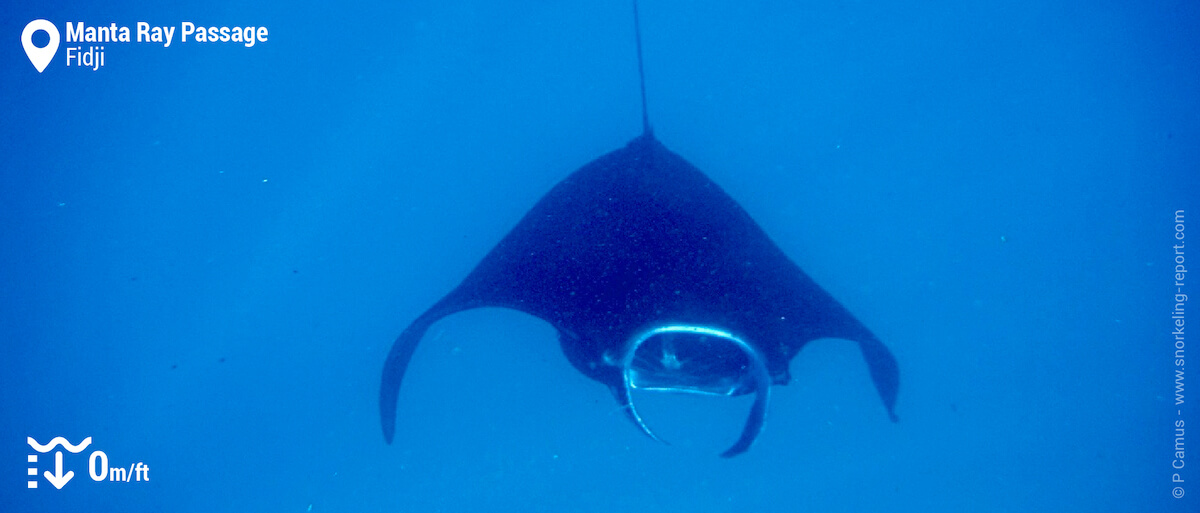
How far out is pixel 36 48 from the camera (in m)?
4.99

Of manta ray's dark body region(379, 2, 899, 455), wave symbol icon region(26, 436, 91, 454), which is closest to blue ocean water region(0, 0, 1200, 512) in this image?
wave symbol icon region(26, 436, 91, 454)

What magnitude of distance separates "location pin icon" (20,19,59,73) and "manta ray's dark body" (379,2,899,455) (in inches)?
180

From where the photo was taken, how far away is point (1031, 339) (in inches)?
246

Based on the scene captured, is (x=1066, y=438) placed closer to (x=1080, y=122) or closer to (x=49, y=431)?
(x=1080, y=122)

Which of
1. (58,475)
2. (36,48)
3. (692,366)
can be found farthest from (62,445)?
(692,366)

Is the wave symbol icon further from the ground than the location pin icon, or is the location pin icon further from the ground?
the location pin icon

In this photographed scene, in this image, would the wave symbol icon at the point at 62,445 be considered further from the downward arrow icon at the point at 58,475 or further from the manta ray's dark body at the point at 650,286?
the manta ray's dark body at the point at 650,286

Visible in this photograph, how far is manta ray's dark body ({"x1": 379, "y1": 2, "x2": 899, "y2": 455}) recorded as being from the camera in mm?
2180

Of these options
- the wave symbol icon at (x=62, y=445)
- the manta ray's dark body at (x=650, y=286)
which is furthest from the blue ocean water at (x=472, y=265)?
the manta ray's dark body at (x=650, y=286)

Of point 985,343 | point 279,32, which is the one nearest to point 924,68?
point 985,343

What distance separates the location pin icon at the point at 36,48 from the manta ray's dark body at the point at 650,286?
4.57m

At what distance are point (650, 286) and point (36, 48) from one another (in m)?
5.70

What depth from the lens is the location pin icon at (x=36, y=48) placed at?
4902mm

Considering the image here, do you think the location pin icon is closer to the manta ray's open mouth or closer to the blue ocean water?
the blue ocean water
